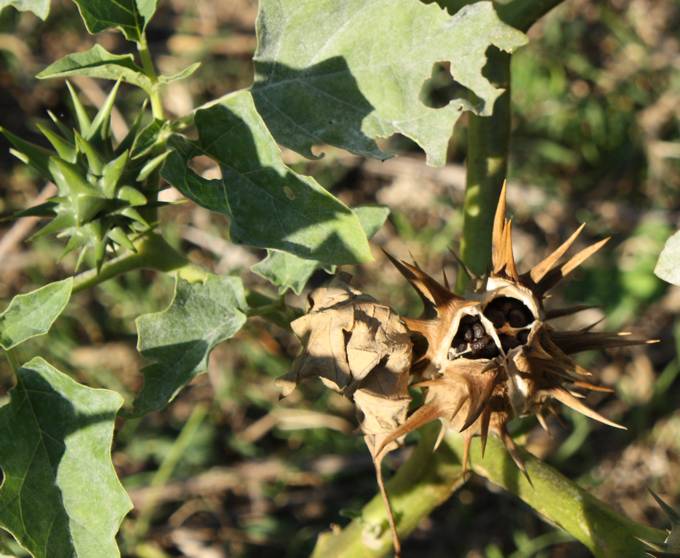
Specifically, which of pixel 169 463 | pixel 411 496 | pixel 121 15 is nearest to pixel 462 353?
pixel 411 496

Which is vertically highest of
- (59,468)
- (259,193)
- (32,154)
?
(32,154)

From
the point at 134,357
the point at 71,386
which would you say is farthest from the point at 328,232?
the point at 134,357

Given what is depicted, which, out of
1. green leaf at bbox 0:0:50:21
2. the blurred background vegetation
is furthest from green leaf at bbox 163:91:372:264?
the blurred background vegetation

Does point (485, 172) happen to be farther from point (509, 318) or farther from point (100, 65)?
point (100, 65)

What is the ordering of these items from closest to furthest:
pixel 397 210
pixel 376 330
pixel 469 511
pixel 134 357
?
pixel 376 330
pixel 469 511
pixel 134 357
pixel 397 210

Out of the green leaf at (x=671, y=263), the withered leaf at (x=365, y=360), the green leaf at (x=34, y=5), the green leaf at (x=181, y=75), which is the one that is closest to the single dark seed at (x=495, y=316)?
the withered leaf at (x=365, y=360)

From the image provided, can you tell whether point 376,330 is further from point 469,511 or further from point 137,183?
point 469,511
